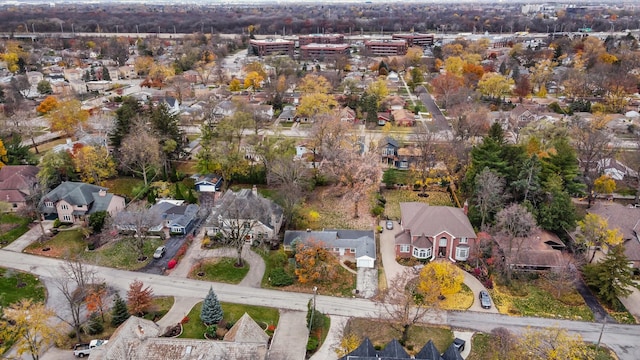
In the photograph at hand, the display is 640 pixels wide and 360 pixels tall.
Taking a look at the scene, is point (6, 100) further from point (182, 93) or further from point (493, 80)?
point (493, 80)

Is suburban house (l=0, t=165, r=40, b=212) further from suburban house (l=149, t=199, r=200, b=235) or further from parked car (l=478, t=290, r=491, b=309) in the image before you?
parked car (l=478, t=290, r=491, b=309)

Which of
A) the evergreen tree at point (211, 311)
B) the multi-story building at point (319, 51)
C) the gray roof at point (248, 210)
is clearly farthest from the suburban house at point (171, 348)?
A: the multi-story building at point (319, 51)

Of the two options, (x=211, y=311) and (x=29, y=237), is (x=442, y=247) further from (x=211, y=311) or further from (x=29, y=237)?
(x=29, y=237)

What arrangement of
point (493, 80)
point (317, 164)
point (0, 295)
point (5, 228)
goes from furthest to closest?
1. point (493, 80)
2. point (317, 164)
3. point (5, 228)
4. point (0, 295)

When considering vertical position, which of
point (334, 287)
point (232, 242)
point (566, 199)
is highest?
point (566, 199)

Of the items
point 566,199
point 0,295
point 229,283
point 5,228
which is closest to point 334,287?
point 229,283

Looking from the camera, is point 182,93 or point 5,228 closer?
point 5,228

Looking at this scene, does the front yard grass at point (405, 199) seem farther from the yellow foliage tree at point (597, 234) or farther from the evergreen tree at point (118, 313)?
the evergreen tree at point (118, 313)

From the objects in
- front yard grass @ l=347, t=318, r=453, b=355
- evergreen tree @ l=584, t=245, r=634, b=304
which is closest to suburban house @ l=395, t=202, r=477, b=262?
front yard grass @ l=347, t=318, r=453, b=355
